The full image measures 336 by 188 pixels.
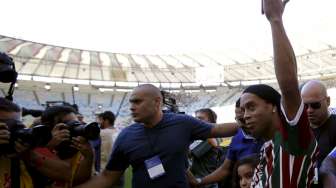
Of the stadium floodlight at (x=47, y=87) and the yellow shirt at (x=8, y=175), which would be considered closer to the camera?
the yellow shirt at (x=8, y=175)

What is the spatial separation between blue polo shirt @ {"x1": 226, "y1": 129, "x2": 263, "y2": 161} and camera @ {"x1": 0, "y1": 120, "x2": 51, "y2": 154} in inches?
63.3

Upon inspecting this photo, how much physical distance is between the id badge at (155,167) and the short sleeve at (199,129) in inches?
13.9

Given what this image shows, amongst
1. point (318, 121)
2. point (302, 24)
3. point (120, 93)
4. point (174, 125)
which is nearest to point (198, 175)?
point (174, 125)

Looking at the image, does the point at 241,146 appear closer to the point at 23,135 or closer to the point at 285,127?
the point at 285,127

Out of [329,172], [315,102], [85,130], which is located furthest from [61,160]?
[315,102]

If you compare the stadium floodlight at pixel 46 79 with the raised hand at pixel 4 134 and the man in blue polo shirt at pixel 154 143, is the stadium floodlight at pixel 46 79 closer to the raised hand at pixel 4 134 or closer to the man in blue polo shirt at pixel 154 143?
the man in blue polo shirt at pixel 154 143

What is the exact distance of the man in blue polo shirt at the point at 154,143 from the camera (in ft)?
9.25

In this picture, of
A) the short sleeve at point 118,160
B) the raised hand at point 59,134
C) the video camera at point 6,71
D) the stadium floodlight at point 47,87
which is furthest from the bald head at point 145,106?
the stadium floodlight at point 47,87

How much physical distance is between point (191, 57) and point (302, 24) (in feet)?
25.0

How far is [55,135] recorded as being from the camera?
2123mm

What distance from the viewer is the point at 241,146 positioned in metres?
3.13

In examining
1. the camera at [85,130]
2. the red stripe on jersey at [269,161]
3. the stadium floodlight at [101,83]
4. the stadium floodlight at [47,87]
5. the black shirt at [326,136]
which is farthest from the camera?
the stadium floodlight at [101,83]

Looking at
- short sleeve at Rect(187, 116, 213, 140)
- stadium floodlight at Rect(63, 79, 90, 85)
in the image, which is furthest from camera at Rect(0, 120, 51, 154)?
stadium floodlight at Rect(63, 79, 90, 85)

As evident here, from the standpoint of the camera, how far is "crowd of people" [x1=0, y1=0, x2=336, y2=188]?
1550 mm
